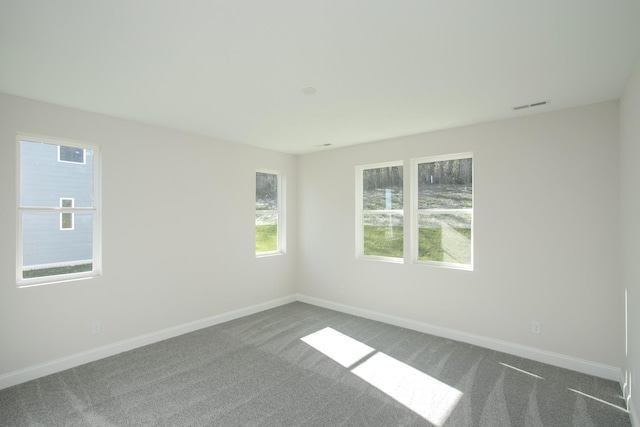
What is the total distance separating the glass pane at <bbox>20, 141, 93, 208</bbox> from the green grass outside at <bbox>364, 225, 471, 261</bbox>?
11.7 feet

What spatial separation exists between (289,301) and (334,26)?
14.9 feet

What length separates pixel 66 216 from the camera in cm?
329

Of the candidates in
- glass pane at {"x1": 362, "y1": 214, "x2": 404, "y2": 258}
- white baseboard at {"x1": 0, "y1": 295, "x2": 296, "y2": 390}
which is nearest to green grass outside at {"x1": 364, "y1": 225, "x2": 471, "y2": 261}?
glass pane at {"x1": 362, "y1": 214, "x2": 404, "y2": 258}

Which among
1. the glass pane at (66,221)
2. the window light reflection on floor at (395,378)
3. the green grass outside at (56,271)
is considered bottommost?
the window light reflection on floor at (395,378)

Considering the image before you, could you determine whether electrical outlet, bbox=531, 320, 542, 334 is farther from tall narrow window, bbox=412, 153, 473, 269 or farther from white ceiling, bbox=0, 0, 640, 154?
white ceiling, bbox=0, 0, 640, 154

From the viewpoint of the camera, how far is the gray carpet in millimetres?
2391

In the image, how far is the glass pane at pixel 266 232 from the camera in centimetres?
517

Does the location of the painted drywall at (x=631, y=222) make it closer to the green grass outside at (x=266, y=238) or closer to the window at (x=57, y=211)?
the green grass outside at (x=266, y=238)

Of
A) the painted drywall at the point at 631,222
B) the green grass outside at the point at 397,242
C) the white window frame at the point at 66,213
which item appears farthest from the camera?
the green grass outside at the point at 397,242

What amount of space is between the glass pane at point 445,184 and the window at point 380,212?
34 cm

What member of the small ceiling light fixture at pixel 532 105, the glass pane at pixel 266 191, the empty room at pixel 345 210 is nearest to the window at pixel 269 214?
the glass pane at pixel 266 191

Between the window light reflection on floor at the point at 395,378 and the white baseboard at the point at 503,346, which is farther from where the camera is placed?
the white baseboard at the point at 503,346

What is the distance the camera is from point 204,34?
1.88 meters

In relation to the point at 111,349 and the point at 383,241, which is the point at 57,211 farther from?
the point at 383,241
